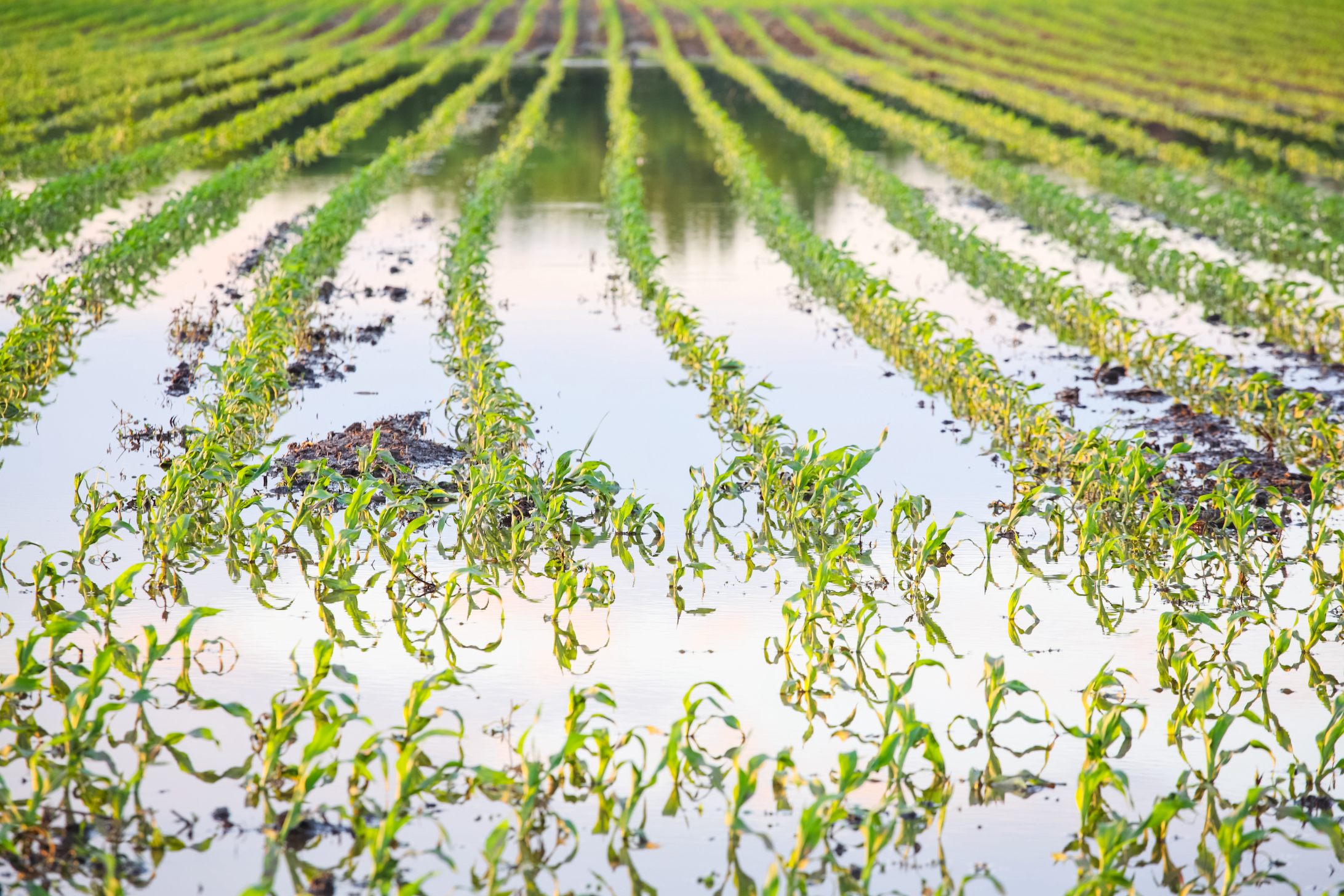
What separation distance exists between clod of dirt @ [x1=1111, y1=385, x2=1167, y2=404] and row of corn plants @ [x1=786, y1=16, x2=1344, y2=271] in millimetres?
4023

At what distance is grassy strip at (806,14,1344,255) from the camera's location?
12.2m

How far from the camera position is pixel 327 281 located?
1052 cm

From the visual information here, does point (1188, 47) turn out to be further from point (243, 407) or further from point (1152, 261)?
point (243, 407)

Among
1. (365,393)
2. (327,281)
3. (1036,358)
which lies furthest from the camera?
(327,281)

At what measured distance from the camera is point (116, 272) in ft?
31.8

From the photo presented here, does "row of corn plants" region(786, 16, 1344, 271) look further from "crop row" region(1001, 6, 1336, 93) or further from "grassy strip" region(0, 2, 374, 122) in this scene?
"grassy strip" region(0, 2, 374, 122)

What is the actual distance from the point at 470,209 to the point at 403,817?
9894 millimetres

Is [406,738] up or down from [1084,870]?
up

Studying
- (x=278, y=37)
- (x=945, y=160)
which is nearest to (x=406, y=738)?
(x=945, y=160)

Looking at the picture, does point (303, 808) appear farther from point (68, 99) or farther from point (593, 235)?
point (68, 99)

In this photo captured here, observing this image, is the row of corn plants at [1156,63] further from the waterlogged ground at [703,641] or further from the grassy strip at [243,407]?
the grassy strip at [243,407]

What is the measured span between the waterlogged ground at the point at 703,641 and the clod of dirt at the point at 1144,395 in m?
0.07

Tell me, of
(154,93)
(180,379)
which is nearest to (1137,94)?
(154,93)

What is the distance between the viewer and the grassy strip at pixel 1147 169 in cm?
1224
